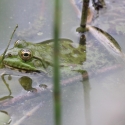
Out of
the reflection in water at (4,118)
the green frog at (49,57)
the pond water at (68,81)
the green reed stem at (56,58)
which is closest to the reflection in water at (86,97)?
the pond water at (68,81)

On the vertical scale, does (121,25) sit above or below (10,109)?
above

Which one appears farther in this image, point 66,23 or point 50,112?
point 66,23

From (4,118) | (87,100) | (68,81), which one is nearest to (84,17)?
(68,81)

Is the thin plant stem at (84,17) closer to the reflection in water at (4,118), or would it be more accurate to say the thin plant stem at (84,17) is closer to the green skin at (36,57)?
the green skin at (36,57)

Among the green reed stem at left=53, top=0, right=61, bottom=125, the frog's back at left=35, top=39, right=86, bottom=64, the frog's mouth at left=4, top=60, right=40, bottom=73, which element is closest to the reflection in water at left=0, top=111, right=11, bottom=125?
the frog's mouth at left=4, top=60, right=40, bottom=73

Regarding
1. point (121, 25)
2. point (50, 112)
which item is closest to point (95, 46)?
point (121, 25)

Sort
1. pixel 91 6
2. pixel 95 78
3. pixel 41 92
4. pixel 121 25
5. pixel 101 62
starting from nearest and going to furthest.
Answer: pixel 41 92, pixel 95 78, pixel 101 62, pixel 121 25, pixel 91 6

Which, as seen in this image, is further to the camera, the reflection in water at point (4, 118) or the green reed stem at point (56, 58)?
the reflection in water at point (4, 118)

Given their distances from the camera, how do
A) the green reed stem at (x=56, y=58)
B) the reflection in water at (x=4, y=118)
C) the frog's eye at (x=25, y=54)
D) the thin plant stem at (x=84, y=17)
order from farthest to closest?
the thin plant stem at (x=84, y=17)
the frog's eye at (x=25, y=54)
the reflection in water at (x=4, y=118)
the green reed stem at (x=56, y=58)

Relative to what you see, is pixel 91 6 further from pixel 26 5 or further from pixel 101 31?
pixel 26 5
